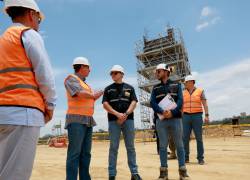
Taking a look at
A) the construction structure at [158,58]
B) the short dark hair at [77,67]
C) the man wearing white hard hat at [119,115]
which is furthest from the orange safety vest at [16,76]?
the construction structure at [158,58]

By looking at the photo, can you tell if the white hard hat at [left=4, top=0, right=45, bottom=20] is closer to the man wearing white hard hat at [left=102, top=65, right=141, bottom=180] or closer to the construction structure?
the man wearing white hard hat at [left=102, top=65, right=141, bottom=180]

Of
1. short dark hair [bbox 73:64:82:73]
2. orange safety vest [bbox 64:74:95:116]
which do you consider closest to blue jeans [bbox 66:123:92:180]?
orange safety vest [bbox 64:74:95:116]

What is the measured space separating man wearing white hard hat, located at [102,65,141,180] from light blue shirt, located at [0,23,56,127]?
3223 mm

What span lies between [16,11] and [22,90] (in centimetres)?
71

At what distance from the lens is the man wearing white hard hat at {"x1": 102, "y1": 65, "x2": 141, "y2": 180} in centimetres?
600

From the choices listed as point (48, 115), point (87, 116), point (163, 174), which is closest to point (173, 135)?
point (163, 174)

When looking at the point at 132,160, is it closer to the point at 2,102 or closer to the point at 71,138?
the point at 71,138

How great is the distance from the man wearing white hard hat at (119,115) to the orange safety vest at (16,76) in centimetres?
334

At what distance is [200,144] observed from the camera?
848cm

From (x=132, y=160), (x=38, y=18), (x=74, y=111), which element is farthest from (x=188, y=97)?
(x=38, y=18)

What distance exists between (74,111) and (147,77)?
44478 mm

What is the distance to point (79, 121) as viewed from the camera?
508cm

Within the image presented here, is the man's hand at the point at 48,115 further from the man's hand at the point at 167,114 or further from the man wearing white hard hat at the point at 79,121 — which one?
the man's hand at the point at 167,114

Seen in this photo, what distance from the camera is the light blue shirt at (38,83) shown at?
2.58m
